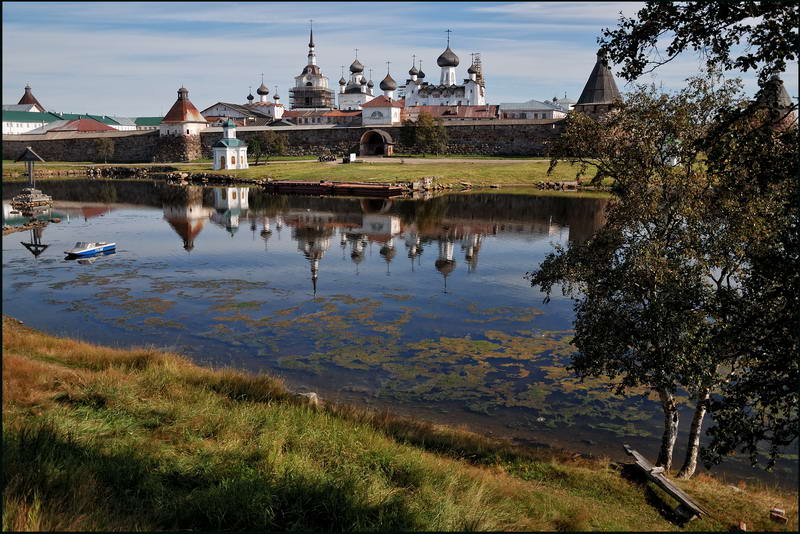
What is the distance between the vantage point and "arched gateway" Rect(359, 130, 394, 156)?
7400cm

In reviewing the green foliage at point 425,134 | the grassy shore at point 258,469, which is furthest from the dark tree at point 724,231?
the green foliage at point 425,134

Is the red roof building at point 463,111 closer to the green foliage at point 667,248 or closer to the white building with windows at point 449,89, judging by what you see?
the white building with windows at point 449,89

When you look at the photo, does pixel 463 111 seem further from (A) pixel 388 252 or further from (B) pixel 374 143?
(A) pixel 388 252

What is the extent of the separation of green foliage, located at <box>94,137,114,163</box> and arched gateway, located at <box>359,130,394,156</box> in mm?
31250

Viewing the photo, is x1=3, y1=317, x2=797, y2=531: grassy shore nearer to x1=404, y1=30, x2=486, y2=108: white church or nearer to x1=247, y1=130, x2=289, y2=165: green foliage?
x1=247, y1=130, x2=289, y2=165: green foliage

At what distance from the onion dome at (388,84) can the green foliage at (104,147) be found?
40.8 meters

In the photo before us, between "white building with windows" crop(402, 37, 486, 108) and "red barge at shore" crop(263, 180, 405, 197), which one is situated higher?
"white building with windows" crop(402, 37, 486, 108)

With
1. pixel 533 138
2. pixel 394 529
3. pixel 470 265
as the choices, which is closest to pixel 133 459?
pixel 394 529

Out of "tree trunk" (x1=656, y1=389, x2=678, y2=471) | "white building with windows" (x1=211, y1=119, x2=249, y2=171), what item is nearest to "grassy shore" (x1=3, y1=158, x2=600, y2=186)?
"white building with windows" (x1=211, y1=119, x2=249, y2=171)

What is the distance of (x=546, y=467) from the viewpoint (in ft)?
29.0

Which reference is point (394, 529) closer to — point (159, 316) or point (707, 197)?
point (707, 197)

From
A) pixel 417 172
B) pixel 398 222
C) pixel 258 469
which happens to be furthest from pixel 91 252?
pixel 417 172

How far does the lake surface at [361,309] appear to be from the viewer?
11508mm

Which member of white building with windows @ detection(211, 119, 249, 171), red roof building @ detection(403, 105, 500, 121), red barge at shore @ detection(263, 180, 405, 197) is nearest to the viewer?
red barge at shore @ detection(263, 180, 405, 197)
